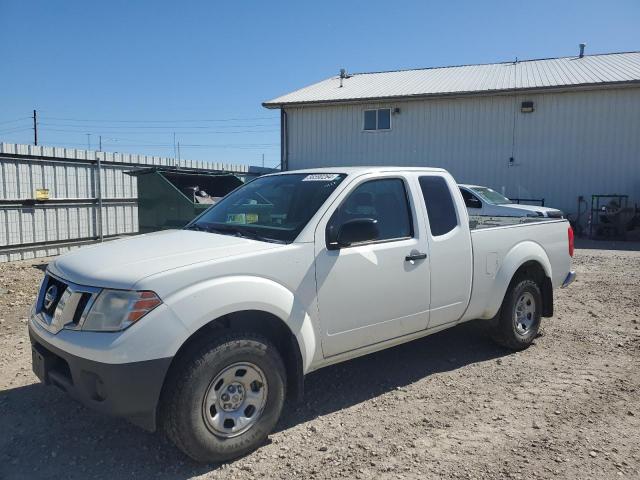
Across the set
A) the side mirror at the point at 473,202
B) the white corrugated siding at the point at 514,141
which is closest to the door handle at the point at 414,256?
the side mirror at the point at 473,202

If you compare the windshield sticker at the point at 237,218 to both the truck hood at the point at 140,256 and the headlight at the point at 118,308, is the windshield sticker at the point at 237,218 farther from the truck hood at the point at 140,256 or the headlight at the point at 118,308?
the headlight at the point at 118,308

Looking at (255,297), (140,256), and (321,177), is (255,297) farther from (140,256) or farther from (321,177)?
(321,177)

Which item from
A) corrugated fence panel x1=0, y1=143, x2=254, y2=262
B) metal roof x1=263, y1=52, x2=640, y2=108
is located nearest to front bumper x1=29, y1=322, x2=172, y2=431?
corrugated fence panel x1=0, y1=143, x2=254, y2=262

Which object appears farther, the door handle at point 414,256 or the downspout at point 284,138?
the downspout at point 284,138

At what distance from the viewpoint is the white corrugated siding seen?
57.4ft

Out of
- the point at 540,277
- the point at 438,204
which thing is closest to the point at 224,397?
the point at 438,204

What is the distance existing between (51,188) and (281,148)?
40.9 feet

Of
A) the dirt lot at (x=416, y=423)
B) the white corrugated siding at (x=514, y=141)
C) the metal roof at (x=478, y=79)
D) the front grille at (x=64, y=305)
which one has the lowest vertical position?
the dirt lot at (x=416, y=423)

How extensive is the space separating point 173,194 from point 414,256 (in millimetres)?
6208

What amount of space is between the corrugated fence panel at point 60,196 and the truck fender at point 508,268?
7.85m

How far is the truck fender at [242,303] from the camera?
2.96 m

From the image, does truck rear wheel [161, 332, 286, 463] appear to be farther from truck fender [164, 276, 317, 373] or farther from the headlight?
the headlight

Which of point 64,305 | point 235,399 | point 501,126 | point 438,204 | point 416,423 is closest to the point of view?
point 64,305

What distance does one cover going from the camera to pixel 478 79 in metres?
20.7
